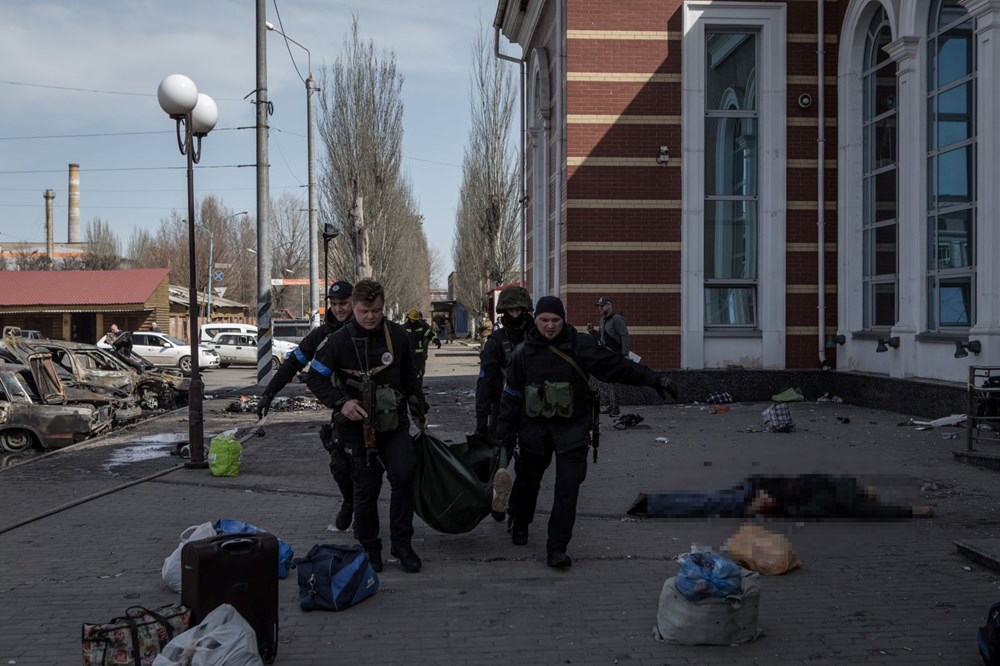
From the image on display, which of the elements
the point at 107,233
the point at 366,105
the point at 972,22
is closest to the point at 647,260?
the point at 972,22

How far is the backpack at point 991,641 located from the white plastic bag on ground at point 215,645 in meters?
3.10

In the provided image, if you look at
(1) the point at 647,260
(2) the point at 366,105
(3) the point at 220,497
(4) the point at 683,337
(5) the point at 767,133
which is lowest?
(3) the point at 220,497

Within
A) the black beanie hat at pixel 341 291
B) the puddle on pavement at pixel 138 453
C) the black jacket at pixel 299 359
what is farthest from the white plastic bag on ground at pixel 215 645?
the puddle on pavement at pixel 138 453

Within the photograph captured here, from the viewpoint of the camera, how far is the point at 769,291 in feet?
56.2

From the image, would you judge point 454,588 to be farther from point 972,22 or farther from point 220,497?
point 972,22

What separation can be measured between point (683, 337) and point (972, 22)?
267 inches

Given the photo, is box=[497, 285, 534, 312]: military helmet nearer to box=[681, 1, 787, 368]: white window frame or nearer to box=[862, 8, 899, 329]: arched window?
box=[862, 8, 899, 329]: arched window

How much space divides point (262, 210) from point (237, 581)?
56.1 ft

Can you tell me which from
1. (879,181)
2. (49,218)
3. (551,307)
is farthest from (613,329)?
(49,218)

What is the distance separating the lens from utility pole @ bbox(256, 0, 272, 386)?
19859 millimetres

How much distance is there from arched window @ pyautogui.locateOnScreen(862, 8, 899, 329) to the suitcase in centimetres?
1317

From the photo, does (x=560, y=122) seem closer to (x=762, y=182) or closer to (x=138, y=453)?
(x=762, y=182)

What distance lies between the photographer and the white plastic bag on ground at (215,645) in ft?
12.5

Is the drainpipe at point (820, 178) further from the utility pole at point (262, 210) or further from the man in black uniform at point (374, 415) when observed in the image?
the man in black uniform at point (374, 415)
